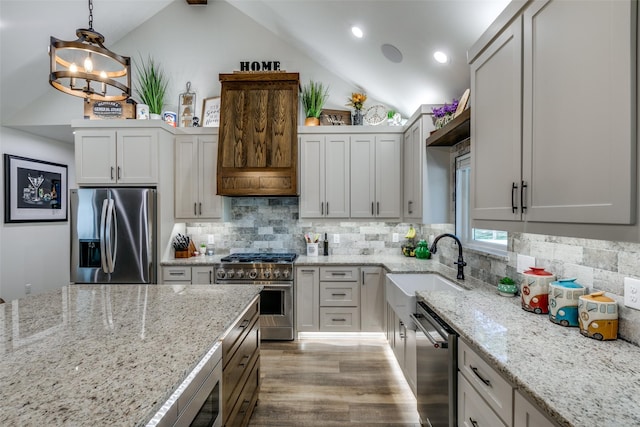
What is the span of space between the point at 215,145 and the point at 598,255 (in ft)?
11.5

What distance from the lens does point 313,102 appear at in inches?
149

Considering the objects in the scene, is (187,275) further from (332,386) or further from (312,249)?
(332,386)

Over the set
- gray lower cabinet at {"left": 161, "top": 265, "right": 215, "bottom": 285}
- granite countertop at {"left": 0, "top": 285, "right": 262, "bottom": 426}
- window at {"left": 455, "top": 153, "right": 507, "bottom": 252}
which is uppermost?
window at {"left": 455, "top": 153, "right": 507, "bottom": 252}

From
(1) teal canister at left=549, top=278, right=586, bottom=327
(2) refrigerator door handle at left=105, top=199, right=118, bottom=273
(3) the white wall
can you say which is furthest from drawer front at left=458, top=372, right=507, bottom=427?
(3) the white wall

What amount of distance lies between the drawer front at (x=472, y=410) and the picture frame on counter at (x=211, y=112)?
3.71 meters

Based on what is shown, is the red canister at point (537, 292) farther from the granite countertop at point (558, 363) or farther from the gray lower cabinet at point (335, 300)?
the gray lower cabinet at point (335, 300)

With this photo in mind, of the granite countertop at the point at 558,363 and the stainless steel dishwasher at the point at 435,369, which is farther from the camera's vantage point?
the stainless steel dishwasher at the point at 435,369

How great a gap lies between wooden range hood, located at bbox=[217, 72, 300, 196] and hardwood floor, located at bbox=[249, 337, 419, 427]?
173 centimetres

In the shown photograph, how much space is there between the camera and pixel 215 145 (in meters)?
3.67

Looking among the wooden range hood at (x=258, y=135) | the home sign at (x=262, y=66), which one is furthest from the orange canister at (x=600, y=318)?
the home sign at (x=262, y=66)

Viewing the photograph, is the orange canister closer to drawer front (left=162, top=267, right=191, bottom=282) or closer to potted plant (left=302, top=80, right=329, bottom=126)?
potted plant (left=302, top=80, right=329, bottom=126)

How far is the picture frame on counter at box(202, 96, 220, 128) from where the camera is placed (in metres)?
3.93

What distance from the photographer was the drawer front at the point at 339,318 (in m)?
3.42

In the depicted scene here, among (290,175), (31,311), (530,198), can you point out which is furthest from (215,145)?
(530,198)
